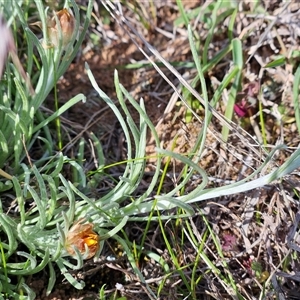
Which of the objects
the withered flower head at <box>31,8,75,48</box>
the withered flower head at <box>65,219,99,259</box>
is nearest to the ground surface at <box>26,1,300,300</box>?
the withered flower head at <box>65,219,99,259</box>

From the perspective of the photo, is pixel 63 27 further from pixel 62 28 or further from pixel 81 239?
pixel 81 239

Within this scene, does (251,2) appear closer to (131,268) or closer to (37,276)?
(131,268)

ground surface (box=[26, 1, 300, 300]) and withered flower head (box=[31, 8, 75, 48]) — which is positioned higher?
withered flower head (box=[31, 8, 75, 48])

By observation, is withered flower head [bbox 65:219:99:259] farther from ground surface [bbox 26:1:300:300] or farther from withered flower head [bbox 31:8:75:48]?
withered flower head [bbox 31:8:75:48]

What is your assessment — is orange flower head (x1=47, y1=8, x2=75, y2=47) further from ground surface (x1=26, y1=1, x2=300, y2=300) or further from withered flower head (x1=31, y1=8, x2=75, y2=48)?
ground surface (x1=26, y1=1, x2=300, y2=300)

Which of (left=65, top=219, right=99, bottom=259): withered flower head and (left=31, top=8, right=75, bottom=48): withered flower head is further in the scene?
(left=31, top=8, right=75, bottom=48): withered flower head

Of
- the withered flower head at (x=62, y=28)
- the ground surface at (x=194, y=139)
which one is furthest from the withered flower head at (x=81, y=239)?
the withered flower head at (x=62, y=28)

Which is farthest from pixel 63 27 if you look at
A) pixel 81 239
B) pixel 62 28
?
pixel 81 239
